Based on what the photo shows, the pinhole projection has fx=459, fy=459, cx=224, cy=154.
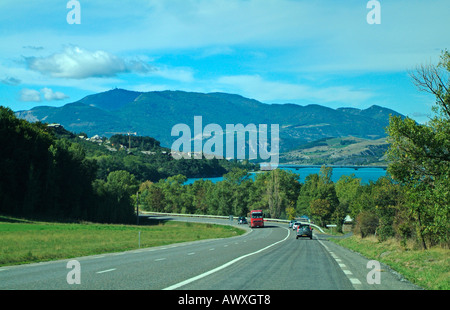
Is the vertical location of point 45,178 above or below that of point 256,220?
above

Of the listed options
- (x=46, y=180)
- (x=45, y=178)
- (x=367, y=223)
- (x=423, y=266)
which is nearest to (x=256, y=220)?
(x=46, y=180)

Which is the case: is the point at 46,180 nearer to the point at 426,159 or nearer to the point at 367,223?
the point at 367,223

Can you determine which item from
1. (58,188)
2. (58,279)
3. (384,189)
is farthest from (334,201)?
(58,279)

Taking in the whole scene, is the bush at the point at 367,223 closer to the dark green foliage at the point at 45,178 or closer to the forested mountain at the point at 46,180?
the dark green foliage at the point at 45,178

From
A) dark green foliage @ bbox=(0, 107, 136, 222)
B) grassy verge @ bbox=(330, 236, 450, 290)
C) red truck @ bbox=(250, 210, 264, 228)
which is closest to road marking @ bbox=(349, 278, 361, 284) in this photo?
grassy verge @ bbox=(330, 236, 450, 290)

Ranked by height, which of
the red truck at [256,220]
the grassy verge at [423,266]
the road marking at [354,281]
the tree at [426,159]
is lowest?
the red truck at [256,220]

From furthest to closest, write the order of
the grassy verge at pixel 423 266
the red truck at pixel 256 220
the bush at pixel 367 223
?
the red truck at pixel 256 220 < the bush at pixel 367 223 < the grassy verge at pixel 423 266

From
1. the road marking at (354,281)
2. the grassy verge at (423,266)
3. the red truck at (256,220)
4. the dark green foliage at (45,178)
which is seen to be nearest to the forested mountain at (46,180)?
the dark green foliage at (45,178)

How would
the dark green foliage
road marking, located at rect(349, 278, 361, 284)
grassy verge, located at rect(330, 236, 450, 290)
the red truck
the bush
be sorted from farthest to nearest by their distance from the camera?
the red truck
the dark green foliage
the bush
grassy verge, located at rect(330, 236, 450, 290)
road marking, located at rect(349, 278, 361, 284)

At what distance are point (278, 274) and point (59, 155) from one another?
268 feet

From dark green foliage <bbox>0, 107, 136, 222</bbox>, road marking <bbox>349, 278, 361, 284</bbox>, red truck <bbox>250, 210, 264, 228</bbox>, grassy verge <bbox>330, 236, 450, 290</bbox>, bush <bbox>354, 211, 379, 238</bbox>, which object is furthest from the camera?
red truck <bbox>250, 210, 264, 228</bbox>

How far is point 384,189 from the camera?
110 feet

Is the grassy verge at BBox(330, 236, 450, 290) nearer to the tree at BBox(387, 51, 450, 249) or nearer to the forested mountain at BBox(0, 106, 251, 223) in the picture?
the tree at BBox(387, 51, 450, 249)

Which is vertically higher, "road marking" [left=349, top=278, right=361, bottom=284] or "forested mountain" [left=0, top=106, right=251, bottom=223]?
"forested mountain" [left=0, top=106, right=251, bottom=223]
